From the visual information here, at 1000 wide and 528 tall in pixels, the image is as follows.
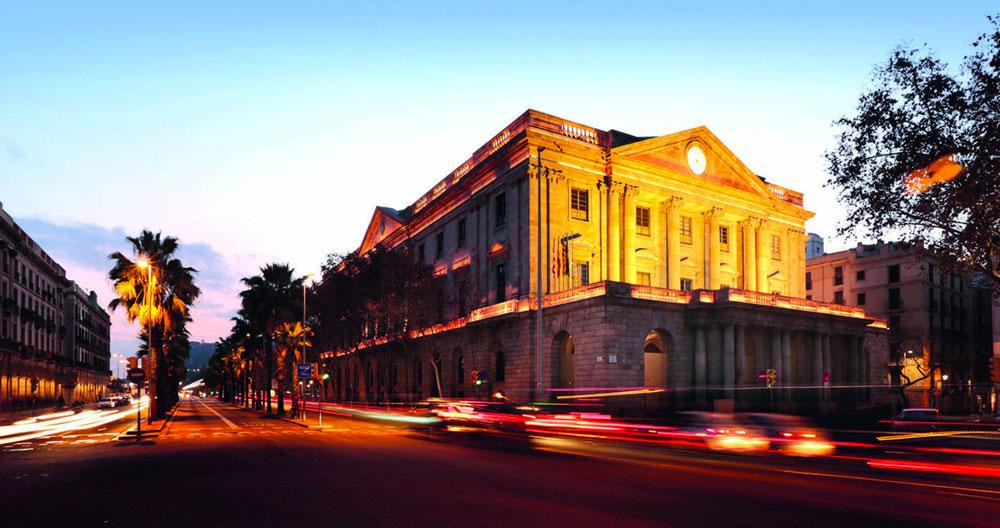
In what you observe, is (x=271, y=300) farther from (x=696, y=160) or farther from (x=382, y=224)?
(x=696, y=160)

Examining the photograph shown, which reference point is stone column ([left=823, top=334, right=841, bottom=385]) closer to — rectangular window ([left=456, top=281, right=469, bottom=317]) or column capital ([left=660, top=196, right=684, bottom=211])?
column capital ([left=660, top=196, right=684, bottom=211])

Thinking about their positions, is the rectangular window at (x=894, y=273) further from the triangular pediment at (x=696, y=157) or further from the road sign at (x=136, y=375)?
the road sign at (x=136, y=375)

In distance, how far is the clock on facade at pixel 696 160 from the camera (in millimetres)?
59250

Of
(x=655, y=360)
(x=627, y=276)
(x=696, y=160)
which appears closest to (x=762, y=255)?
(x=696, y=160)

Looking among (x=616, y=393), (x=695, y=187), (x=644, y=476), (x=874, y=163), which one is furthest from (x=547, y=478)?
(x=695, y=187)

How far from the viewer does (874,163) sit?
26.0 m

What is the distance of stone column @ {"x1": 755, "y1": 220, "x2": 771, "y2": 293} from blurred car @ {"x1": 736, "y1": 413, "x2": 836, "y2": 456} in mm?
42874

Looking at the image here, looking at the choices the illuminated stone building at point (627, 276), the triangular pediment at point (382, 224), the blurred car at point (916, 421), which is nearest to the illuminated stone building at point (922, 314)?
the illuminated stone building at point (627, 276)

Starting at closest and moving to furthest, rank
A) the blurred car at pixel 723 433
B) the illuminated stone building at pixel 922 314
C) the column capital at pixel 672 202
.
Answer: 1. the blurred car at pixel 723 433
2. the column capital at pixel 672 202
3. the illuminated stone building at pixel 922 314

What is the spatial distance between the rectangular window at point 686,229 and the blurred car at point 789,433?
126 feet

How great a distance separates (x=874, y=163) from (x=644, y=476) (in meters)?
16.2

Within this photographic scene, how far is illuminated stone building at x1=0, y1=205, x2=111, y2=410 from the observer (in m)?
69.4

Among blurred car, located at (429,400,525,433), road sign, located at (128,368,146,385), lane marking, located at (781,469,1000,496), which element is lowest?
blurred car, located at (429,400,525,433)

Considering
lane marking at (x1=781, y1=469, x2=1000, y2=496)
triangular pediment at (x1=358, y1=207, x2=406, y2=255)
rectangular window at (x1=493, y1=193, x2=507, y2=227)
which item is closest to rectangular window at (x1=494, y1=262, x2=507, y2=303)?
rectangular window at (x1=493, y1=193, x2=507, y2=227)
